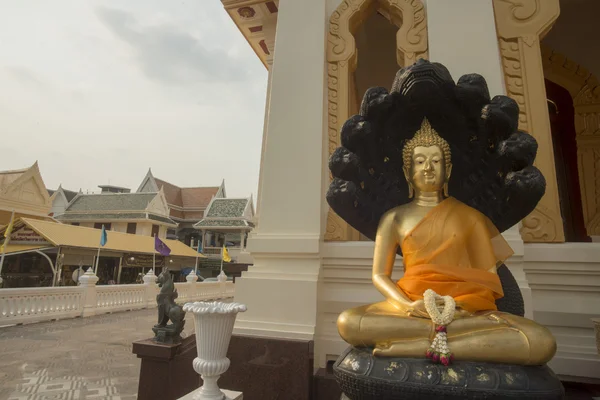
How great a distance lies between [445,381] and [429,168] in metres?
1.08

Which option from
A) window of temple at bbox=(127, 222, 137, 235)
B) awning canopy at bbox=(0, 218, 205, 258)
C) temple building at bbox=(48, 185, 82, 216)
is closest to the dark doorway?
awning canopy at bbox=(0, 218, 205, 258)

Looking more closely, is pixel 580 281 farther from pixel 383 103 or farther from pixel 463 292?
pixel 383 103

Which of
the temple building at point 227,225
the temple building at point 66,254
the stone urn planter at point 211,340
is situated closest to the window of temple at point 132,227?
the temple building at point 227,225

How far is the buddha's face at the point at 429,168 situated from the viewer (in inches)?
80.5

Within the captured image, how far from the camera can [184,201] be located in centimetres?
3247

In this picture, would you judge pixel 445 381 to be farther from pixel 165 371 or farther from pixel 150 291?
pixel 150 291

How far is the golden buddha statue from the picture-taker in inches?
59.2

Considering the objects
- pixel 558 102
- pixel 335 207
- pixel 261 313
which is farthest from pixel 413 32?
pixel 558 102

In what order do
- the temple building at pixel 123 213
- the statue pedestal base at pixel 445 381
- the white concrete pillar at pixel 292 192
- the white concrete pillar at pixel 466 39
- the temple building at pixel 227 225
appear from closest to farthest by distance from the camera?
the statue pedestal base at pixel 445 381 < the white concrete pillar at pixel 292 192 < the white concrete pillar at pixel 466 39 < the temple building at pixel 123 213 < the temple building at pixel 227 225

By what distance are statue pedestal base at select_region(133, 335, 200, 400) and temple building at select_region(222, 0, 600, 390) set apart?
64 centimetres

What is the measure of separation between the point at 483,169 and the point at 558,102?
4.97 meters

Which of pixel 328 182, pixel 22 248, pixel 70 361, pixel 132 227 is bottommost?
pixel 70 361

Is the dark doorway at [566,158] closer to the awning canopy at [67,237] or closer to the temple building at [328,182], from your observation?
the temple building at [328,182]

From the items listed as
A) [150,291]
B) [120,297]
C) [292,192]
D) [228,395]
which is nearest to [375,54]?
[292,192]
